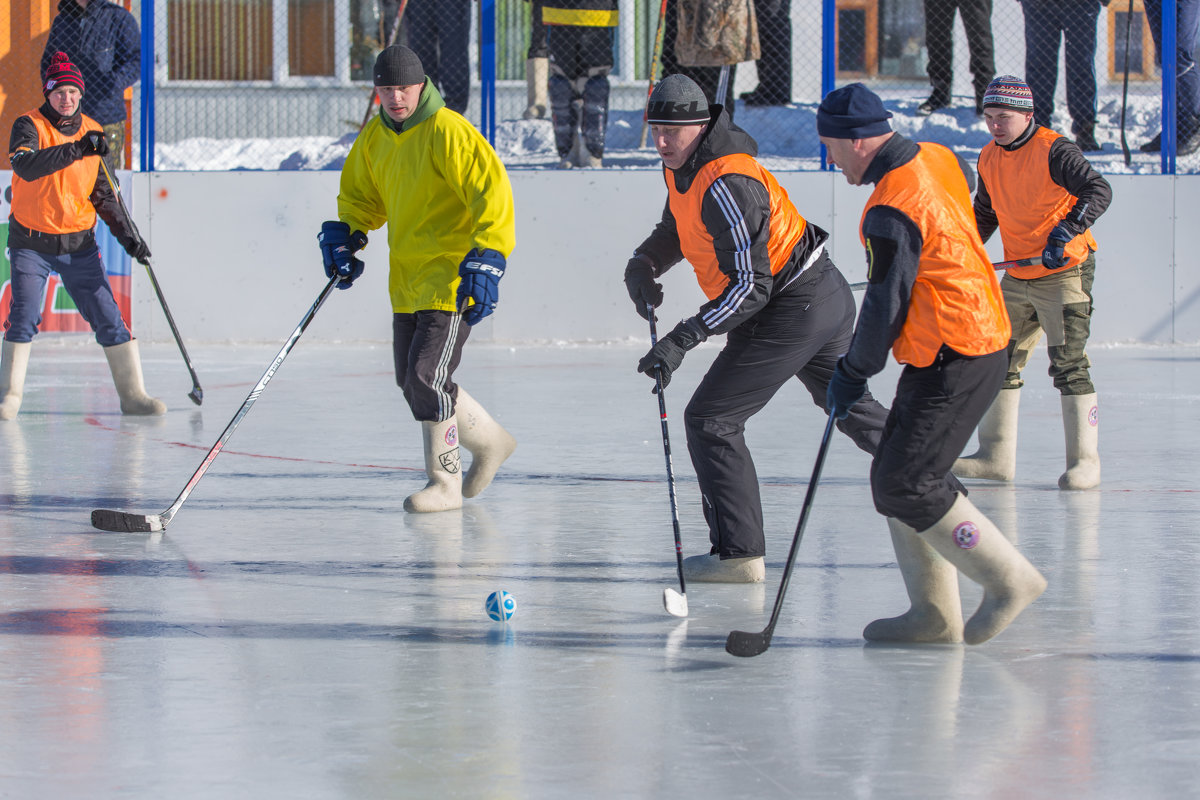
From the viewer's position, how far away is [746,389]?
15.3 ft

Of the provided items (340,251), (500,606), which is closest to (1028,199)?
(340,251)

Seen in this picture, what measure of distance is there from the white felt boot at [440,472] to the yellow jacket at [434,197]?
1.53 feet

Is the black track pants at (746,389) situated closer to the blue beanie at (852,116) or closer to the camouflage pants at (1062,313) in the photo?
the blue beanie at (852,116)

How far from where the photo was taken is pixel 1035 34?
1192 cm

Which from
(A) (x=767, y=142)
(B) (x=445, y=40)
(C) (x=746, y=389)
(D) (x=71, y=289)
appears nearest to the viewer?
(C) (x=746, y=389)

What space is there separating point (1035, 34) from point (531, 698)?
9642 mm

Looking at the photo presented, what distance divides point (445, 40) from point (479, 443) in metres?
6.72

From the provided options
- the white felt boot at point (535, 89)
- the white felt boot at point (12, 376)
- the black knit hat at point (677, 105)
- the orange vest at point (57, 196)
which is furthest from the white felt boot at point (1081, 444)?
the white felt boot at point (535, 89)

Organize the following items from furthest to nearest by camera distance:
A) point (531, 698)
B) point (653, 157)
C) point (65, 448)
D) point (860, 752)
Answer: point (653, 157) → point (65, 448) → point (531, 698) → point (860, 752)

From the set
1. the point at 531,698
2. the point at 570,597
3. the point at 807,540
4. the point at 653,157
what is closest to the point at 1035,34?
the point at 653,157

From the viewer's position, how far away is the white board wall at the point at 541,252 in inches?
462

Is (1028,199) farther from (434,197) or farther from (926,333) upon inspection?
(926,333)

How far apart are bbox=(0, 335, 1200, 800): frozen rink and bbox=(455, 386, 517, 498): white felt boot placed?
12cm

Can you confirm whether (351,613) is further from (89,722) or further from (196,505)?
(196,505)
